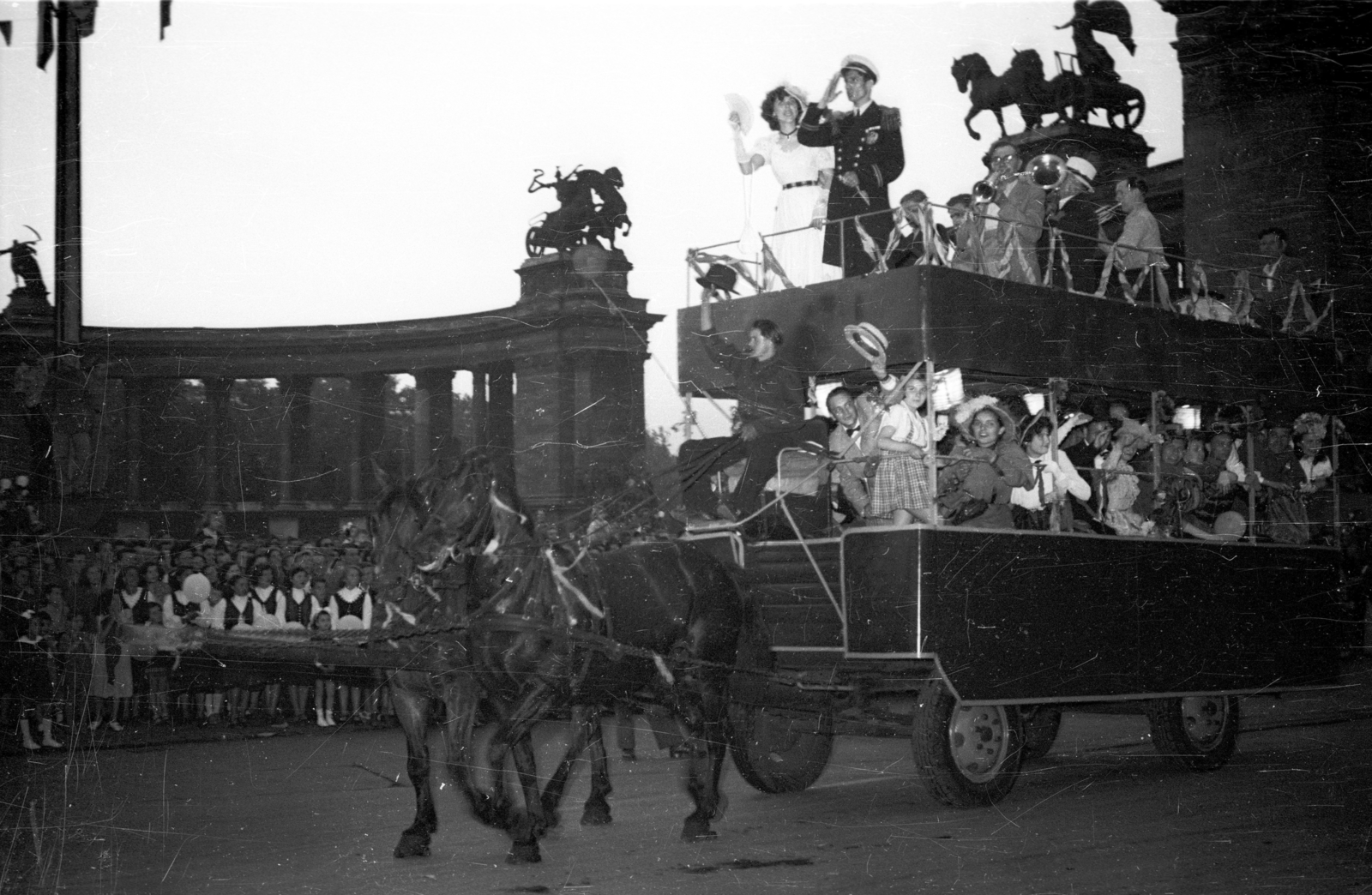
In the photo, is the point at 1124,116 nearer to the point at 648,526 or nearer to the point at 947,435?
the point at 947,435

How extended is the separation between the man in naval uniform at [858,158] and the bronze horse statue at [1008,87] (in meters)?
7.46

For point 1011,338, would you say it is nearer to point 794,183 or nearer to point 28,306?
point 794,183

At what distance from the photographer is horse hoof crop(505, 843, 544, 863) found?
7418 millimetres

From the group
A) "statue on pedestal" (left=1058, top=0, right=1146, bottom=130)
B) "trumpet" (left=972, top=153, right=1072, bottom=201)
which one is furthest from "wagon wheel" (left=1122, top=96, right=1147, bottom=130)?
"trumpet" (left=972, top=153, right=1072, bottom=201)

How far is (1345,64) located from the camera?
2306cm

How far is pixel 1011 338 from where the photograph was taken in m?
9.57

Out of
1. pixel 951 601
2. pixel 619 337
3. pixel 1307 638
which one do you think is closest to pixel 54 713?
pixel 619 337

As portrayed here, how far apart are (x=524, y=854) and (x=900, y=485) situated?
3.40 m

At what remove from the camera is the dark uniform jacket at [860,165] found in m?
10.7

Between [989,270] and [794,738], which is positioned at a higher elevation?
[989,270]

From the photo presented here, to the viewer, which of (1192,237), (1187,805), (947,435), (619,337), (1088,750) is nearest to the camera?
(1187,805)

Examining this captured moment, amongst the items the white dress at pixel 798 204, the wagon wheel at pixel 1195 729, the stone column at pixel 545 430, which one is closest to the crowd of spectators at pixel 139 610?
the stone column at pixel 545 430

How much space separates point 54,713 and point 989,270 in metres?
8.88

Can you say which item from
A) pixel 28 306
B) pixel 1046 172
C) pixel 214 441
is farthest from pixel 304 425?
pixel 1046 172
